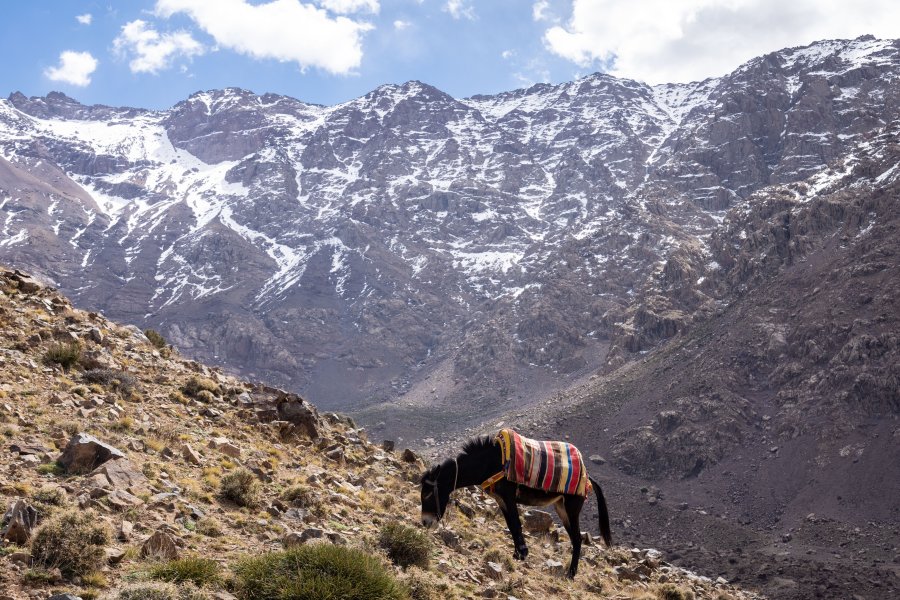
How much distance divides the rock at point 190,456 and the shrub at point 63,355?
182 inches

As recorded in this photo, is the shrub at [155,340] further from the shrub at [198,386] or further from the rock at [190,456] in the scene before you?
the rock at [190,456]

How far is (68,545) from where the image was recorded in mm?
8336

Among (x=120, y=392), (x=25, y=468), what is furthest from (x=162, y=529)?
(x=120, y=392)

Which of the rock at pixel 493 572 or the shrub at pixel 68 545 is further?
the rock at pixel 493 572

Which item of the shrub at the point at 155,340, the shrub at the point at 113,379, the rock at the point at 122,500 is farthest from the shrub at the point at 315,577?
the shrub at the point at 155,340

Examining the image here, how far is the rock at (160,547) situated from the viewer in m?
9.06

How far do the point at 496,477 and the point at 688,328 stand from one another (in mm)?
151769

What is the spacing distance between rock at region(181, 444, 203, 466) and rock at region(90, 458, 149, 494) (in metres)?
1.93

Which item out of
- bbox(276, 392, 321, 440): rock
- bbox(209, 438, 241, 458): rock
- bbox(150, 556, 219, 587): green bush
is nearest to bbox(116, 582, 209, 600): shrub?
bbox(150, 556, 219, 587): green bush

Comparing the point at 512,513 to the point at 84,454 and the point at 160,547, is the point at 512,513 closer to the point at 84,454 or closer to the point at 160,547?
the point at 160,547

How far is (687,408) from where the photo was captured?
401 ft

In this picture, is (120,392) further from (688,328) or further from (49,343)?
(688,328)

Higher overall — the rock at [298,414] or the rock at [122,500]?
the rock at [298,414]

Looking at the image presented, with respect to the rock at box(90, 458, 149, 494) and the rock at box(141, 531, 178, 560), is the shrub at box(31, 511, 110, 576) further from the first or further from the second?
the rock at box(90, 458, 149, 494)
